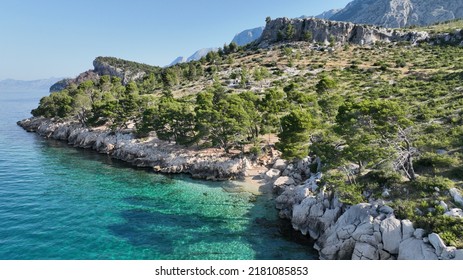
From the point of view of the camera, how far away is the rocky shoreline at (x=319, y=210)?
1997cm

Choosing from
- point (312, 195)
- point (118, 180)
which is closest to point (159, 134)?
point (118, 180)

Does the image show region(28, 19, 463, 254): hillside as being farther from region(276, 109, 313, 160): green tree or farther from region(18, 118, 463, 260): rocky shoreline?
region(18, 118, 463, 260): rocky shoreline

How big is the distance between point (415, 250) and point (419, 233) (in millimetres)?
1297

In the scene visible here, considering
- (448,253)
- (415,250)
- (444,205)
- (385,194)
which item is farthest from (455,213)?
(385,194)

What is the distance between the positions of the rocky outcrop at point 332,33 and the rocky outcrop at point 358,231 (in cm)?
13770

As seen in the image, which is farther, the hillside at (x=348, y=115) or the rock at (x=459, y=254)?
the hillside at (x=348, y=115)

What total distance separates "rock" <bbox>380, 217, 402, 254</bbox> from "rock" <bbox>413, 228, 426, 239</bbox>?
105 cm

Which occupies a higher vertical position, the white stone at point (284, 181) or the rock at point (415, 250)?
the rock at point (415, 250)

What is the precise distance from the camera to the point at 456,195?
2134 centimetres

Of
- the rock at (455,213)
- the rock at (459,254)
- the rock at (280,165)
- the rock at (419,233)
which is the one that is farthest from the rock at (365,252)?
the rock at (280,165)

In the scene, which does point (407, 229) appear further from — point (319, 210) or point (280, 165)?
point (280, 165)

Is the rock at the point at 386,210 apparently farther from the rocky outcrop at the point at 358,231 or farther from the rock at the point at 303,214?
the rock at the point at 303,214

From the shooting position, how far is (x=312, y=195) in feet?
102
